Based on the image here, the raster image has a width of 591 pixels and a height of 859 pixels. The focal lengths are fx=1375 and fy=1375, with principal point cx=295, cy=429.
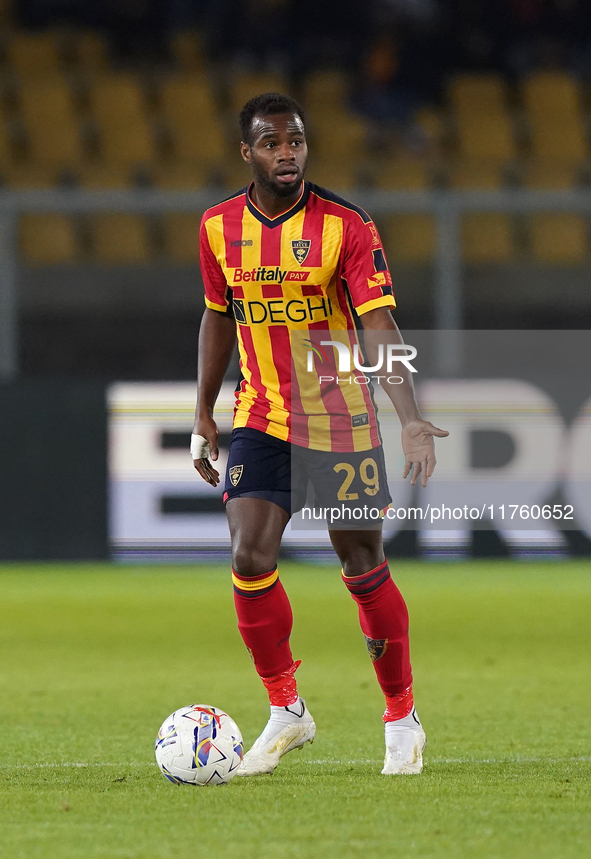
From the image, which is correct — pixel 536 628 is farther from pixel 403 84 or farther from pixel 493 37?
pixel 493 37

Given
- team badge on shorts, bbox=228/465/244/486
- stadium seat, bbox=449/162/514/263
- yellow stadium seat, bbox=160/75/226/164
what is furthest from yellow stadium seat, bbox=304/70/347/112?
team badge on shorts, bbox=228/465/244/486

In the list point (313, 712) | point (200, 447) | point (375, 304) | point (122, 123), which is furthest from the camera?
point (122, 123)

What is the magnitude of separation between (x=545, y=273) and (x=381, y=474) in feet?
23.1

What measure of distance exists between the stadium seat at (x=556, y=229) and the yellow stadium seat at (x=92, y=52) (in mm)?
4998

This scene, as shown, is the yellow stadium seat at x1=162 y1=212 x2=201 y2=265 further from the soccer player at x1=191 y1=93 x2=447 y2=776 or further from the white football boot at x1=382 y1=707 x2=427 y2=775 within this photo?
the white football boot at x1=382 y1=707 x2=427 y2=775

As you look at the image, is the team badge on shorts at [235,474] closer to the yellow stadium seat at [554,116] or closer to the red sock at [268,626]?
the red sock at [268,626]

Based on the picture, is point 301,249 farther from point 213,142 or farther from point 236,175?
point 213,142

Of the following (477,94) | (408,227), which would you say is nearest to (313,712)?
(408,227)

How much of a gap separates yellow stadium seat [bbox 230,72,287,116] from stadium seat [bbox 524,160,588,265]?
332 cm

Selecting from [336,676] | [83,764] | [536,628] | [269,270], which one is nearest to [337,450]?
[269,270]

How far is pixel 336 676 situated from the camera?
5.95 meters

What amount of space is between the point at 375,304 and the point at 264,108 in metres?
0.65

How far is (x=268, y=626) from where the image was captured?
12.9ft

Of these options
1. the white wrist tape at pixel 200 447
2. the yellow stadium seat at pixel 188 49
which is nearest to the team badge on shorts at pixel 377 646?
the white wrist tape at pixel 200 447
